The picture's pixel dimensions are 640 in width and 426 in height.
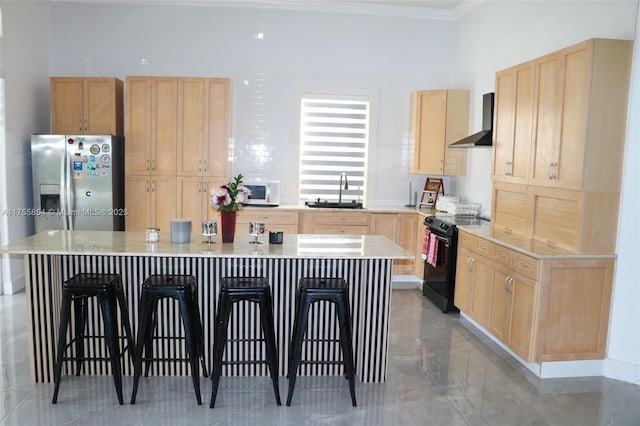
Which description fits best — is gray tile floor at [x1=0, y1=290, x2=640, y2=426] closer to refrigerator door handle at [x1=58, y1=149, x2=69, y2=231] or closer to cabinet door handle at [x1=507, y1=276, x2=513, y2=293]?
cabinet door handle at [x1=507, y1=276, x2=513, y2=293]

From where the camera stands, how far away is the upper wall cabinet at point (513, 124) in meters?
4.34

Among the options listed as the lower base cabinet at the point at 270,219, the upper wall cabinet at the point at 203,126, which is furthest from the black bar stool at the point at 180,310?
the upper wall cabinet at the point at 203,126

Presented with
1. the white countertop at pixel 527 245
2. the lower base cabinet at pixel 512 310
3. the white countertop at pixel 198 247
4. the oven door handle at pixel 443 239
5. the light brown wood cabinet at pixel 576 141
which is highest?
the light brown wood cabinet at pixel 576 141

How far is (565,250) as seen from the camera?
386cm

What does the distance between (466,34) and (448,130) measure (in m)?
1.34

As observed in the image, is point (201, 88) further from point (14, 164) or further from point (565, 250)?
point (565, 250)

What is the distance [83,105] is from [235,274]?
3722 mm

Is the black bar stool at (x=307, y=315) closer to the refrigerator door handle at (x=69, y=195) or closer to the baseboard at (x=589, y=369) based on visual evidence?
the baseboard at (x=589, y=369)

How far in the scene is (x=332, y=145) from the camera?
6.69 m

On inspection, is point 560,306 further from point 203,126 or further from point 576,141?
point 203,126

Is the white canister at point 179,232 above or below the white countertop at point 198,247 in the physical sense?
above

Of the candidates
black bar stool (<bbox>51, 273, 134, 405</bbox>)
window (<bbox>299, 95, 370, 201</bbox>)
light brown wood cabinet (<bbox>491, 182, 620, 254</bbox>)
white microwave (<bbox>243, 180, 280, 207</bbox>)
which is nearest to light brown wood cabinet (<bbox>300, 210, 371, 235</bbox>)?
white microwave (<bbox>243, 180, 280, 207</bbox>)

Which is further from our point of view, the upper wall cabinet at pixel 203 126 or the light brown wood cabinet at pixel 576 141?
the upper wall cabinet at pixel 203 126

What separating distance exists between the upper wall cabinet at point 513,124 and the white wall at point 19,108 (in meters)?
5.23
